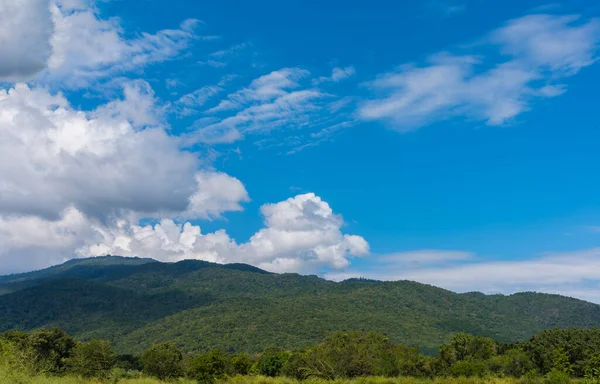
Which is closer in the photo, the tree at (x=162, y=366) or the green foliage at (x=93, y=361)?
the green foliage at (x=93, y=361)

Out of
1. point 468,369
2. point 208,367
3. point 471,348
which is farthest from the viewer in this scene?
point 471,348

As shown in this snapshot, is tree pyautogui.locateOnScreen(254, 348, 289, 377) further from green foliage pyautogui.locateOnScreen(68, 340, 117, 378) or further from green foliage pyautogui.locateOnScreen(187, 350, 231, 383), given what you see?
green foliage pyautogui.locateOnScreen(68, 340, 117, 378)

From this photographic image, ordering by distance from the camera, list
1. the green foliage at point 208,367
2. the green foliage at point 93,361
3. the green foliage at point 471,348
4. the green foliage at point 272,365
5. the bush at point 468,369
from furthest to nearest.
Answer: the green foliage at point 272,365 → the green foliage at point 471,348 → the green foliage at point 208,367 → the bush at point 468,369 → the green foliage at point 93,361

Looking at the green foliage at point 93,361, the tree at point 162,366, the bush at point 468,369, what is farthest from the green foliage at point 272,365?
the bush at point 468,369

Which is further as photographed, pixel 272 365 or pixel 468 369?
pixel 272 365

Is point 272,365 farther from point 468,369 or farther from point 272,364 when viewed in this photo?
point 468,369

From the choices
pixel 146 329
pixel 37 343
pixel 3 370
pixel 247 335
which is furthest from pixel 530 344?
pixel 146 329

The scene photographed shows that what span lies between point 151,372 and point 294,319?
137 meters

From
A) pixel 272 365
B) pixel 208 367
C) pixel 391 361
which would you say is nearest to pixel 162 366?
pixel 208 367

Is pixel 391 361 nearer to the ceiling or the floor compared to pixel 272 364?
nearer to the ceiling

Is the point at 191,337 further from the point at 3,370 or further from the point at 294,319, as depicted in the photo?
the point at 3,370

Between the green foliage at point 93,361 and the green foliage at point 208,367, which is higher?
the green foliage at point 93,361

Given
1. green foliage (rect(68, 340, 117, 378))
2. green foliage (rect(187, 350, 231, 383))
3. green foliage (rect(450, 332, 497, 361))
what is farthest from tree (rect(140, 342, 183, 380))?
green foliage (rect(450, 332, 497, 361))

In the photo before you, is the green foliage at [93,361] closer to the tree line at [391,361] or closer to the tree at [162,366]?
the tree line at [391,361]
